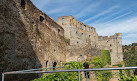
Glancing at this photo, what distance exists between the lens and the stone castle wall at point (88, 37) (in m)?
22.0

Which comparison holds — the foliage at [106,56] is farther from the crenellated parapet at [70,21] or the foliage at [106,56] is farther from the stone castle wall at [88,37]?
the crenellated parapet at [70,21]

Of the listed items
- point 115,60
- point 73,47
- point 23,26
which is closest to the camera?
point 23,26

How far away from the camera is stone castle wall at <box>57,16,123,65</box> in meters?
22.0

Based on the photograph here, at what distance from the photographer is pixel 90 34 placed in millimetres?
27203

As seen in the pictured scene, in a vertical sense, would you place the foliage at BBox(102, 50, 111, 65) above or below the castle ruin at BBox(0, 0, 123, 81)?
below

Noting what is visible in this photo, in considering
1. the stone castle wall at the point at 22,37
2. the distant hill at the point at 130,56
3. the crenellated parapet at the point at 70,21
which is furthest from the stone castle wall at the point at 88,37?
the stone castle wall at the point at 22,37

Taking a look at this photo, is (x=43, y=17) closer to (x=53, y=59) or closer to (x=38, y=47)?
(x=38, y=47)

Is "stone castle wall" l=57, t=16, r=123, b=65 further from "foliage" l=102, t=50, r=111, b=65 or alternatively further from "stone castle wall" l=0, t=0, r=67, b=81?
"stone castle wall" l=0, t=0, r=67, b=81

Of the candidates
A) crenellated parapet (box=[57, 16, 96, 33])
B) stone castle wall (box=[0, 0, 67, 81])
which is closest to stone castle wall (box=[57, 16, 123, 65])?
crenellated parapet (box=[57, 16, 96, 33])

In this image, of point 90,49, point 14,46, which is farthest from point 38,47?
point 90,49

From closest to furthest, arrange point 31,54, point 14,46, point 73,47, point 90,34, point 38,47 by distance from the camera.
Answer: point 14,46, point 31,54, point 38,47, point 73,47, point 90,34

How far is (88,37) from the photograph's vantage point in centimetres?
2630

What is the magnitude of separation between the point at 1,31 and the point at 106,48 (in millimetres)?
26699

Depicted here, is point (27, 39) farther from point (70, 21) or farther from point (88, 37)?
point (88, 37)
